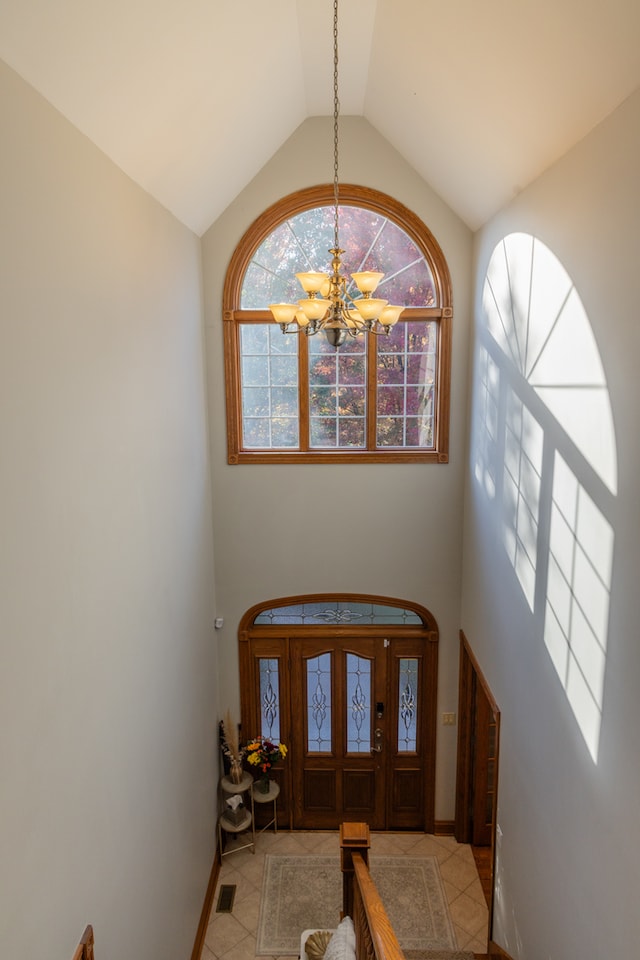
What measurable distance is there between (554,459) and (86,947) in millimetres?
3167

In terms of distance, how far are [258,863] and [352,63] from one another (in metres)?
6.65

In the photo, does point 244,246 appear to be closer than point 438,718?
Yes

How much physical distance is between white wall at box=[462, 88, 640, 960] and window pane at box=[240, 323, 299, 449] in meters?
2.05

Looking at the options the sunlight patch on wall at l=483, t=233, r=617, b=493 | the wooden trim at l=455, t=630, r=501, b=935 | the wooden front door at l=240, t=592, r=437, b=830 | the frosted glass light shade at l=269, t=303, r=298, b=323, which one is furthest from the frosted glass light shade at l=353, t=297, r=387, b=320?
the wooden front door at l=240, t=592, r=437, b=830

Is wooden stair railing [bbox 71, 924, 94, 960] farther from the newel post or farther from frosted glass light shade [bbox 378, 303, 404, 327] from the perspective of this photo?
frosted glass light shade [bbox 378, 303, 404, 327]

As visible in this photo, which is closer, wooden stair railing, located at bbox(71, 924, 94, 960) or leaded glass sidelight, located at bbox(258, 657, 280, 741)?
wooden stair railing, located at bbox(71, 924, 94, 960)

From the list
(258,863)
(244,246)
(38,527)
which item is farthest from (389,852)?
(244,246)

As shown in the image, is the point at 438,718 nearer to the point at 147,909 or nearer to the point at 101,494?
the point at 147,909

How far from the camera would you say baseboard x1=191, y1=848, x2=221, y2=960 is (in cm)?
508

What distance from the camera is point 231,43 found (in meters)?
3.35

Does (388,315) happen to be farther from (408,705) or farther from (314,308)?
(408,705)

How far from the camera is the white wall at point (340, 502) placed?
5625mm

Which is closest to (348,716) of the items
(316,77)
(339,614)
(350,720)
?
(350,720)

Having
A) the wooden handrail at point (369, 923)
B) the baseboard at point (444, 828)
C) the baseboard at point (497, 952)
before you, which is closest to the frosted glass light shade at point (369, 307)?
the wooden handrail at point (369, 923)
